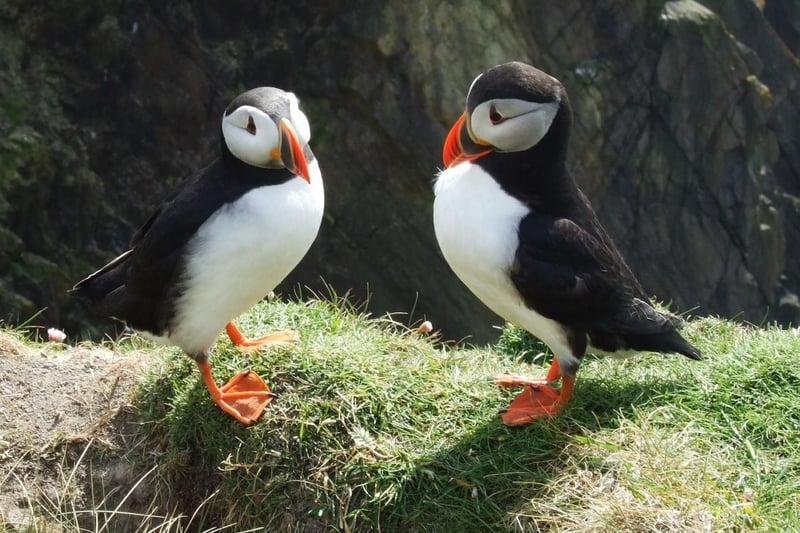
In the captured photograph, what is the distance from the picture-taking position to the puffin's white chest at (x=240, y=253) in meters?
3.69

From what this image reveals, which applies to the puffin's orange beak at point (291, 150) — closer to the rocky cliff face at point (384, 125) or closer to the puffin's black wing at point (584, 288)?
the puffin's black wing at point (584, 288)

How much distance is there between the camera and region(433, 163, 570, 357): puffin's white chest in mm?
3604

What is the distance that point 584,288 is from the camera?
12.0 feet

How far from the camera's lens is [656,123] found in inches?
594

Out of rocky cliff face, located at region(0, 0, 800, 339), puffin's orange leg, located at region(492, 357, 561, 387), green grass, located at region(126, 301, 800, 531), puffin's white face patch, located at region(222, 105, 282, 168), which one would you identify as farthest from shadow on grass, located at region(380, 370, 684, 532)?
rocky cliff face, located at region(0, 0, 800, 339)

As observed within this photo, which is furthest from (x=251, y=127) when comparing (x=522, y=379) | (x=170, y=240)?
(x=522, y=379)

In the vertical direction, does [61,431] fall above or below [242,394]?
below

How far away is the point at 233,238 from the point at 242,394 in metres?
0.66

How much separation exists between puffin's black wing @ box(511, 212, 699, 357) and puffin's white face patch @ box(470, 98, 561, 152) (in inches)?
11.7

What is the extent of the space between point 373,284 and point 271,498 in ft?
30.3

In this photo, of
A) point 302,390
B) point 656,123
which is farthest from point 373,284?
point 302,390

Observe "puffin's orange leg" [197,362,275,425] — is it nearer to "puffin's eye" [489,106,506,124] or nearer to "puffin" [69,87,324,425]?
"puffin" [69,87,324,425]

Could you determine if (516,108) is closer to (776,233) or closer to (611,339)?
(611,339)

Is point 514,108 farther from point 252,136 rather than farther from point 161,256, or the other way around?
point 161,256
